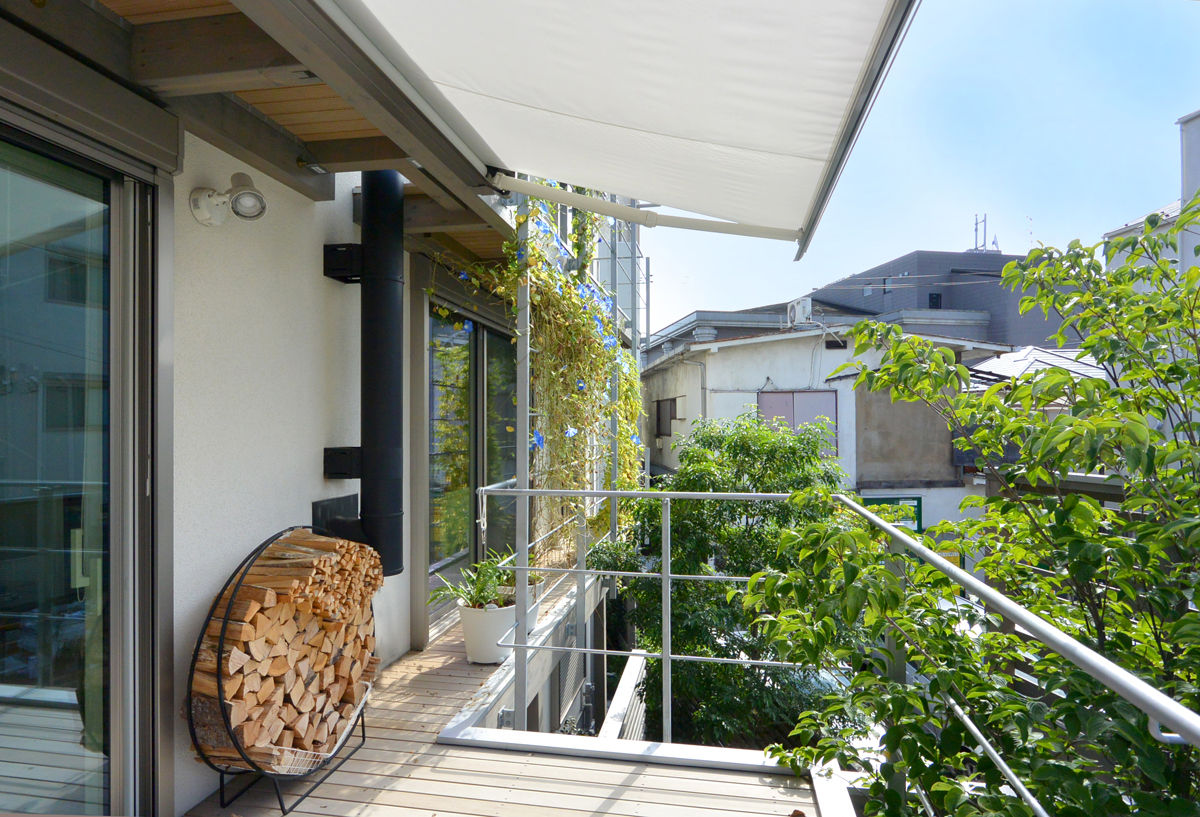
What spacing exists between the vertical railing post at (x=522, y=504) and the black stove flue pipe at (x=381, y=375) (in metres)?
0.58

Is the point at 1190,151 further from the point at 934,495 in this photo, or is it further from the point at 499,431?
the point at 499,431

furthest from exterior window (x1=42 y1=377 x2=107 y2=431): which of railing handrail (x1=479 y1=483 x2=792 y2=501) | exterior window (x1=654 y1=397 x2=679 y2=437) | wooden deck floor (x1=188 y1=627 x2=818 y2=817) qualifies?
exterior window (x1=654 y1=397 x2=679 y2=437)

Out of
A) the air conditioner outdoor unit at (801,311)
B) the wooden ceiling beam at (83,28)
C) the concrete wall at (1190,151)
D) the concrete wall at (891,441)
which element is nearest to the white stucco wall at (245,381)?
the wooden ceiling beam at (83,28)

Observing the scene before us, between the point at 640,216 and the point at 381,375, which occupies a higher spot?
the point at 640,216

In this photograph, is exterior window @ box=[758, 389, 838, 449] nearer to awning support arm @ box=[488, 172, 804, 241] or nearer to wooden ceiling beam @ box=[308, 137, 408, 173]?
awning support arm @ box=[488, 172, 804, 241]

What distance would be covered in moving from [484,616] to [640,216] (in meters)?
2.40

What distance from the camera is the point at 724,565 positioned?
517cm

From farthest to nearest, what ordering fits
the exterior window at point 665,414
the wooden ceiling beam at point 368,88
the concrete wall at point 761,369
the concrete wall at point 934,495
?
the exterior window at point 665,414 < the concrete wall at point 761,369 < the concrete wall at point 934,495 < the wooden ceiling beam at point 368,88

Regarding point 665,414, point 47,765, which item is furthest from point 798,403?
point 47,765

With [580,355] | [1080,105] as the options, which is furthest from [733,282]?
[580,355]

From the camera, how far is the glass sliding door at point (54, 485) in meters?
1.88

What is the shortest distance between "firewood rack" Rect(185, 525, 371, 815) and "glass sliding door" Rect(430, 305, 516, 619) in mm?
1783

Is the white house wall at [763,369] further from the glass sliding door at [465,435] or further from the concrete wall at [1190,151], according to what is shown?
the glass sliding door at [465,435]

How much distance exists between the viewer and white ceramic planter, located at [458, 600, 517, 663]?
13.8 feet
